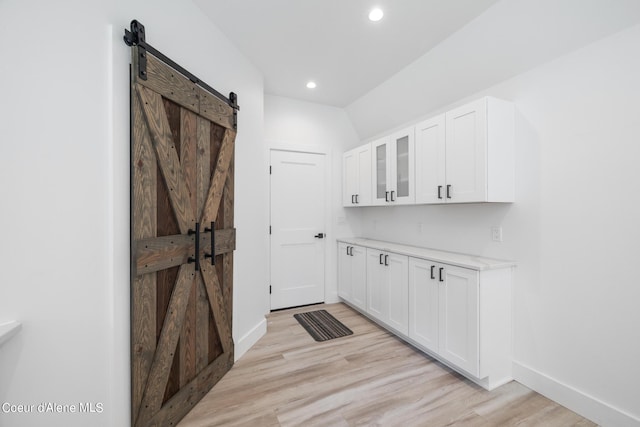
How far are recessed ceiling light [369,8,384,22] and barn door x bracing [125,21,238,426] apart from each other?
4.41 feet

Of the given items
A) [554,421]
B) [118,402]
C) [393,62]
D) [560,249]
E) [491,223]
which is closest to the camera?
[118,402]

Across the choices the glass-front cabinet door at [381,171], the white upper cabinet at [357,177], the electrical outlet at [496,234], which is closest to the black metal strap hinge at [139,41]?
the glass-front cabinet door at [381,171]

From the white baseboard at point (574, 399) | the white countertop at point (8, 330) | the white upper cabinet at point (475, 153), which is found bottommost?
the white baseboard at point (574, 399)

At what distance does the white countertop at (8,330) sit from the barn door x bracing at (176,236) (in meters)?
0.42

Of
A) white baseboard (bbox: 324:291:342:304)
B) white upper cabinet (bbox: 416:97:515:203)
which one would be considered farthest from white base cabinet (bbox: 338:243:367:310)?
white upper cabinet (bbox: 416:97:515:203)

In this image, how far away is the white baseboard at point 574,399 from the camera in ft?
5.32

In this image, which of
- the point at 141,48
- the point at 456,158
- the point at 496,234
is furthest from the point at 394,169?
the point at 141,48

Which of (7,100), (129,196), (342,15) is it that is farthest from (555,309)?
(7,100)

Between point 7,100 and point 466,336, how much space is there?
2.95 metres

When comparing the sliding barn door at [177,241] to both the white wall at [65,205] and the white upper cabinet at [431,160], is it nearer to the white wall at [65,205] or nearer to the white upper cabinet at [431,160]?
the white wall at [65,205]

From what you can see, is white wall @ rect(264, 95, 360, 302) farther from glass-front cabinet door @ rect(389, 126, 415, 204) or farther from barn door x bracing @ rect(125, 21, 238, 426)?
barn door x bracing @ rect(125, 21, 238, 426)

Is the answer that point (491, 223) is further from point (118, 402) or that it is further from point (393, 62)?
point (118, 402)

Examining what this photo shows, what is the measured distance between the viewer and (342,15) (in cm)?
210

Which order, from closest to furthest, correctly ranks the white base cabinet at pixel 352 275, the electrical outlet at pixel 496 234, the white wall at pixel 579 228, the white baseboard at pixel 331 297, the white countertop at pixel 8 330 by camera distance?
1. the white countertop at pixel 8 330
2. the white wall at pixel 579 228
3. the electrical outlet at pixel 496 234
4. the white base cabinet at pixel 352 275
5. the white baseboard at pixel 331 297
